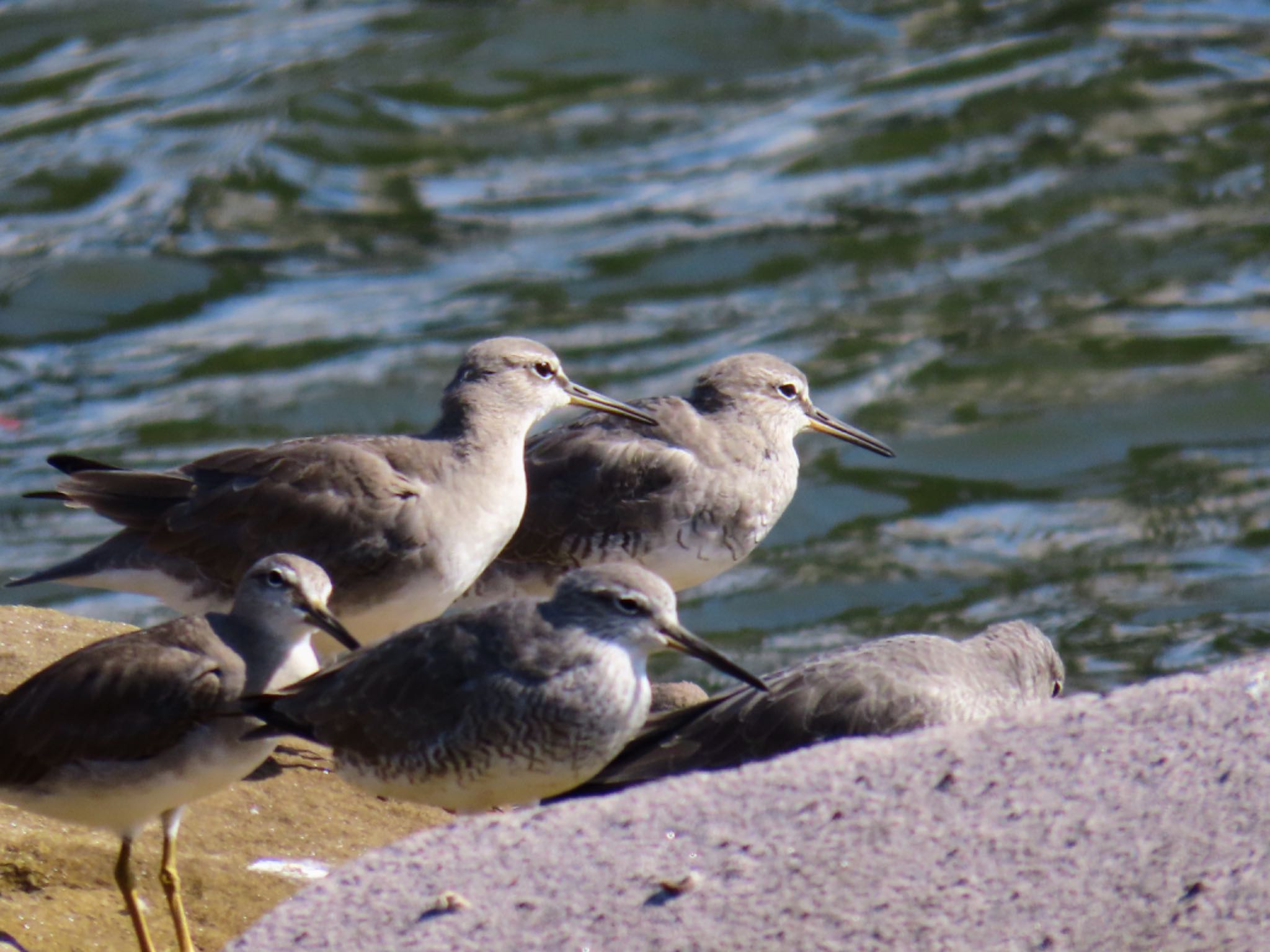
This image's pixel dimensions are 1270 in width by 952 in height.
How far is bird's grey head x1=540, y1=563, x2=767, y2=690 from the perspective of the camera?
18.5ft

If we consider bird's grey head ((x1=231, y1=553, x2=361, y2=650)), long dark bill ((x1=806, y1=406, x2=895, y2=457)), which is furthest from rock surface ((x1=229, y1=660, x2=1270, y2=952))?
long dark bill ((x1=806, y1=406, x2=895, y2=457))

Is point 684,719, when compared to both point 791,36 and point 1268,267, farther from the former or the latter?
point 791,36

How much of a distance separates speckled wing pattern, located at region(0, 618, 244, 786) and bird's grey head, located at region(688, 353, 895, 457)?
10.4 feet

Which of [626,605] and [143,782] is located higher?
[626,605]

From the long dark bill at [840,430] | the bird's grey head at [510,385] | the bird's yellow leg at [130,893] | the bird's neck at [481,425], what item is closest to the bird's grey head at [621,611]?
the bird's yellow leg at [130,893]

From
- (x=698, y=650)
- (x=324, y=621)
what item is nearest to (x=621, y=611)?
(x=698, y=650)

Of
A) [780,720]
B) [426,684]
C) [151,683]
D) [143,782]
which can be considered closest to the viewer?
[143,782]

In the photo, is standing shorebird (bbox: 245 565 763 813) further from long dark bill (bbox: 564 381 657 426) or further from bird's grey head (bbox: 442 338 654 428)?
long dark bill (bbox: 564 381 657 426)

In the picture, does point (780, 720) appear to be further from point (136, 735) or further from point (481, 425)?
point (481, 425)

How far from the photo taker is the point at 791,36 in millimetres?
21203

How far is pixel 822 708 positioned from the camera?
19.5ft

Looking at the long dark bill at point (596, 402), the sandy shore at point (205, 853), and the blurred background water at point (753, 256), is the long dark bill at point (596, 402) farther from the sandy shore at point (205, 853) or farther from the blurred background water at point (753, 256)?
the blurred background water at point (753, 256)

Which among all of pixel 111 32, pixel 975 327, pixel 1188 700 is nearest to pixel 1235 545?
pixel 975 327

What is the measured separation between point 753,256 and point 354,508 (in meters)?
11.4
